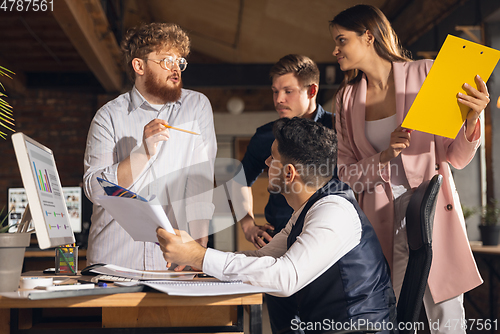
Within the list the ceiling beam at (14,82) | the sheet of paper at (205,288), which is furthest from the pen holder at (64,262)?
the ceiling beam at (14,82)

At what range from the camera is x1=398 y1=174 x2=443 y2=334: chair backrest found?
3.76 feet

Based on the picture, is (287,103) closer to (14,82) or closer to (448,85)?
(448,85)

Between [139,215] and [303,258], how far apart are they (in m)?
0.41

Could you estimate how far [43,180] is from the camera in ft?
3.79

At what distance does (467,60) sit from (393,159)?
41 cm

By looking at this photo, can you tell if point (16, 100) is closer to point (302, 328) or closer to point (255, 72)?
point (255, 72)

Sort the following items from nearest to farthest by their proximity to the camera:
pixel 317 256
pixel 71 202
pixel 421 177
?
pixel 317 256 < pixel 421 177 < pixel 71 202

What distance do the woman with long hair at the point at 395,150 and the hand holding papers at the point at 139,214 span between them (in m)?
0.77

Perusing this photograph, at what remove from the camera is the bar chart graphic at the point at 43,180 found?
1110mm

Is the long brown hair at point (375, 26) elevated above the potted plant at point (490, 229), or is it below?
above

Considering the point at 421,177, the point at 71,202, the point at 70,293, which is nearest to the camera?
the point at 70,293

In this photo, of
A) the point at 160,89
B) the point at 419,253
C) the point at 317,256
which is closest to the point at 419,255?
the point at 419,253

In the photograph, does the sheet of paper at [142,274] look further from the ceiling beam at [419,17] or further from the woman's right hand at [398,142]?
the ceiling beam at [419,17]

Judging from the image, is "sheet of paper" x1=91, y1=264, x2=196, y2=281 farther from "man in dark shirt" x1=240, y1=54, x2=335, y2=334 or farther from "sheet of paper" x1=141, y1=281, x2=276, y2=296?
"man in dark shirt" x1=240, y1=54, x2=335, y2=334
